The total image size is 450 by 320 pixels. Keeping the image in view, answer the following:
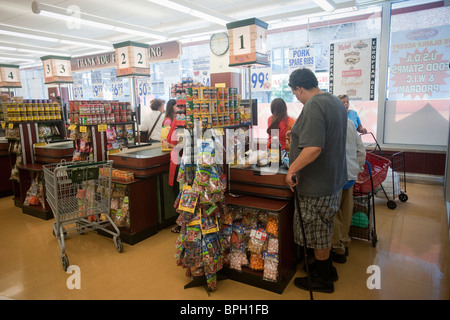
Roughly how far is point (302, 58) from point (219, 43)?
2501mm

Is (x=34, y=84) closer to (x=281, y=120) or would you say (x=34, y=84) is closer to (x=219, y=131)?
(x=281, y=120)

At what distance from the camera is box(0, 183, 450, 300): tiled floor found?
2961 mm

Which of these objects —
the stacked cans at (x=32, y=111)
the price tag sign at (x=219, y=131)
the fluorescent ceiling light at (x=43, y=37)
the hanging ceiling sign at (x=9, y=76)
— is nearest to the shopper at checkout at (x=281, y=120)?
the price tag sign at (x=219, y=131)

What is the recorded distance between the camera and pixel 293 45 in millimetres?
8305

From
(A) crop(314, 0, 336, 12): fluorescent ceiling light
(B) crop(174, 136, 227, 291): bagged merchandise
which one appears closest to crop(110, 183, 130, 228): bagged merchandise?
(B) crop(174, 136, 227, 291): bagged merchandise

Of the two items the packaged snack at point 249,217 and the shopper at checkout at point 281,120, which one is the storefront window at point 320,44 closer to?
the shopper at checkout at point 281,120

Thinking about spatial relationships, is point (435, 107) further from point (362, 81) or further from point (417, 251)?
point (417, 251)

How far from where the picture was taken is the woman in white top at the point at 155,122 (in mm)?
6430

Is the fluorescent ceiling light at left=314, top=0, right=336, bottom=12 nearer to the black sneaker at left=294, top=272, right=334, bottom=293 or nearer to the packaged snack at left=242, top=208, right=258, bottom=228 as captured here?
the packaged snack at left=242, top=208, right=258, bottom=228

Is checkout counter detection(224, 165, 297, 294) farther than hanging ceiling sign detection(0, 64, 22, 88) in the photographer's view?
No

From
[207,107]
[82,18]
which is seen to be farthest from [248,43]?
[82,18]

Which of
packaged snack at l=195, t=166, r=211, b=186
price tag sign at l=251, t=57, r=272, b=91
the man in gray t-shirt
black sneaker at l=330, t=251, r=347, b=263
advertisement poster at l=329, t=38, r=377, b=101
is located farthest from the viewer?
price tag sign at l=251, t=57, r=272, b=91

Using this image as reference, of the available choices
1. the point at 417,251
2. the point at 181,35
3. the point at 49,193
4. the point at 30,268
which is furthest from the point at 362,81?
the point at 30,268

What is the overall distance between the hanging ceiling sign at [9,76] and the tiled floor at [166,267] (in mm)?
7057
